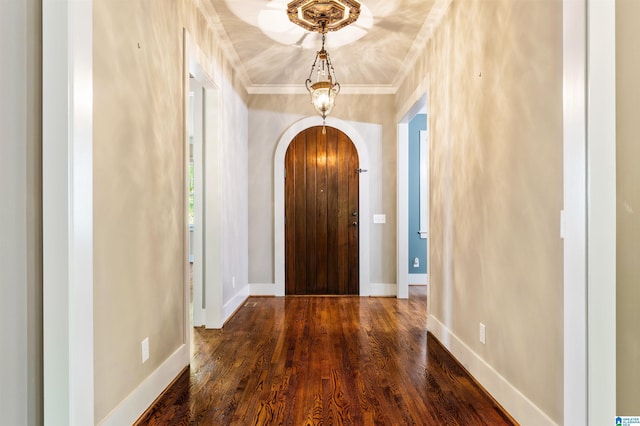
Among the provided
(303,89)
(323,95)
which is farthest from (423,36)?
(303,89)

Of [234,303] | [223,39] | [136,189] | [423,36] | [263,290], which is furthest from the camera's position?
[263,290]

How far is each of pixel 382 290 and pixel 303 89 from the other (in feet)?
9.59

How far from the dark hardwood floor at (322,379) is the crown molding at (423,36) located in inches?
108

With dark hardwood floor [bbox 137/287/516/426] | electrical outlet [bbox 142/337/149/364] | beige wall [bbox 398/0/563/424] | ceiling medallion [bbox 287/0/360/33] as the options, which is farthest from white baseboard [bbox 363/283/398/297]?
electrical outlet [bbox 142/337/149/364]

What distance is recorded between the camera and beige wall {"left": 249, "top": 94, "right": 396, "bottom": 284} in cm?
538

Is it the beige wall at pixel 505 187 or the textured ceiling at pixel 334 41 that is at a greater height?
the textured ceiling at pixel 334 41

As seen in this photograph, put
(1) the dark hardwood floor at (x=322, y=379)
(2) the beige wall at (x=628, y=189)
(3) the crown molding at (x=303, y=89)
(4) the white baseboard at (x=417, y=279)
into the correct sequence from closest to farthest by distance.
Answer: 1. (2) the beige wall at (x=628, y=189)
2. (1) the dark hardwood floor at (x=322, y=379)
3. (3) the crown molding at (x=303, y=89)
4. (4) the white baseboard at (x=417, y=279)

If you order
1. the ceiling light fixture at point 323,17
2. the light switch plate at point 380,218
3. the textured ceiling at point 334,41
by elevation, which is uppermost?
the textured ceiling at point 334,41

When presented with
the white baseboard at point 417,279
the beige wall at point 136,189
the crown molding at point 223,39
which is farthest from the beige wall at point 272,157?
the beige wall at point 136,189

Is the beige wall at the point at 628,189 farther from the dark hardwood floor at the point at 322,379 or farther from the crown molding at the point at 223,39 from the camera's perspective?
the crown molding at the point at 223,39

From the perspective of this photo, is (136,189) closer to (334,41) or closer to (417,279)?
(334,41)

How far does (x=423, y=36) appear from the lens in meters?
Result: 3.75

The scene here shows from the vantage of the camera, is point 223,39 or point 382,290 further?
point 382,290
